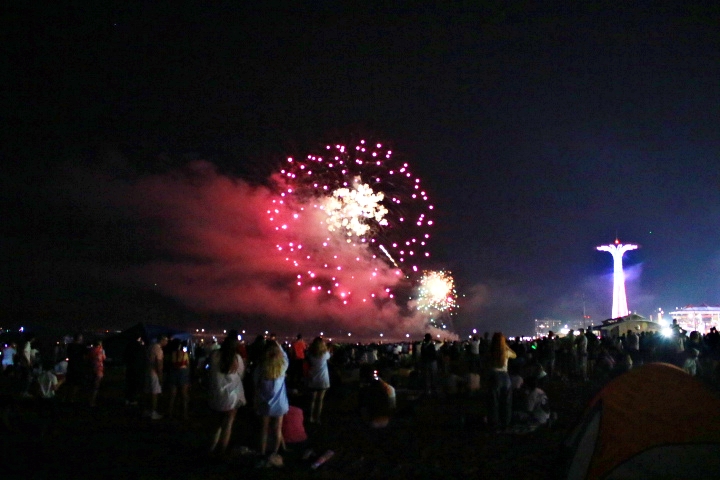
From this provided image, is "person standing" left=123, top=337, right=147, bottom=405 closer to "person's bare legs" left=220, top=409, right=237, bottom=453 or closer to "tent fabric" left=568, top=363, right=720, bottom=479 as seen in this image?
"person's bare legs" left=220, top=409, right=237, bottom=453

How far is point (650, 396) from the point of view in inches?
289

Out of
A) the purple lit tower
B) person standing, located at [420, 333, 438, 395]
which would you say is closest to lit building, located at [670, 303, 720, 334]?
the purple lit tower

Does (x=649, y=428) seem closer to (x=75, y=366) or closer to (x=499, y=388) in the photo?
(x=499, y=388)

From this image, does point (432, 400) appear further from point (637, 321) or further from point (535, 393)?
point (637, 321)

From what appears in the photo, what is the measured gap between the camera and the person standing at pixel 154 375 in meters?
13.4

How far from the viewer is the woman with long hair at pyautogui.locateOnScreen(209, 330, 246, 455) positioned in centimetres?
923

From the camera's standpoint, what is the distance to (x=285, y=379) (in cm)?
1034

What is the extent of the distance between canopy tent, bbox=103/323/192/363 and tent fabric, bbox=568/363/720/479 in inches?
863

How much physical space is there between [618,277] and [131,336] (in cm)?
6749

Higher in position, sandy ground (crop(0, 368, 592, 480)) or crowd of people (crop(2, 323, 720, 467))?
crowd of people (crop(2, 323, 720, 467))

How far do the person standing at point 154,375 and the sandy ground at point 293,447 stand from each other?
0.30 m

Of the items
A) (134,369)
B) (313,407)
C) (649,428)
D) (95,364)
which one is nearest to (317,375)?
(313,407)

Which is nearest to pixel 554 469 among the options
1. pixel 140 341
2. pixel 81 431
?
pixel 81 431

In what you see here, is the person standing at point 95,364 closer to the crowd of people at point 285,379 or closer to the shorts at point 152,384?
the crowd of people at point 285,379
